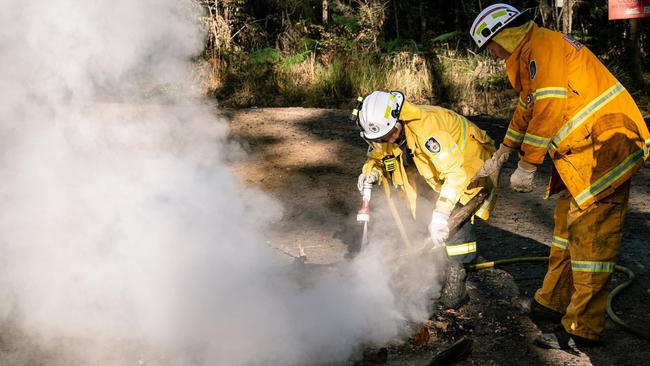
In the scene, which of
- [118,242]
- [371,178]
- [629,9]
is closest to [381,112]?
[371,178]

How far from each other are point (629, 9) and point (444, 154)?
733cm

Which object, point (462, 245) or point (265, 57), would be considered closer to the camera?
point (462, 245)

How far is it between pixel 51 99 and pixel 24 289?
131 cm

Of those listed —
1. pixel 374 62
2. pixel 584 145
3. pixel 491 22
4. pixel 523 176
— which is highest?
pixel 491 22

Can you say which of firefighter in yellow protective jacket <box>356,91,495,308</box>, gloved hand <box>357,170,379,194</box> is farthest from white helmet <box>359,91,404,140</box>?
gloved hand <box>357,170,379,194</box>

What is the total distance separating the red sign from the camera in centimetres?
1008

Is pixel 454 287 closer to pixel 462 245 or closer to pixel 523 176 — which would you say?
pixel 462 245

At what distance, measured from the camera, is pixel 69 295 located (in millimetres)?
4477

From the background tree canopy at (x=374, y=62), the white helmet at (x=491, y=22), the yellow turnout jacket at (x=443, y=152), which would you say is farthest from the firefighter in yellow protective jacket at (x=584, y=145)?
the background tree canopy at (x=374, y=62)

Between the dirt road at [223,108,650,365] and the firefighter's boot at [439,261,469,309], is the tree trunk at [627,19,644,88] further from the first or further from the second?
the firefighter's boot at [439,261,469,309]

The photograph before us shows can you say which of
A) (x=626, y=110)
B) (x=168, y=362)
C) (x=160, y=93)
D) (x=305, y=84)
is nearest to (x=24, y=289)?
(x=168, y=362)

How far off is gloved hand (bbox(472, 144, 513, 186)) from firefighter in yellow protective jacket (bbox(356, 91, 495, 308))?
0.13 m

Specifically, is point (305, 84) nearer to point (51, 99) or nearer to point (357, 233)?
point (357, 233)

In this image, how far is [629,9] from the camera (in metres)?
10.2
